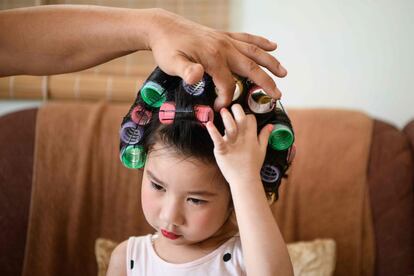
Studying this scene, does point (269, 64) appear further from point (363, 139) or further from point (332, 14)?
point (332, 14)

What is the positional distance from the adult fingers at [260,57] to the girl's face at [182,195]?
22 cm

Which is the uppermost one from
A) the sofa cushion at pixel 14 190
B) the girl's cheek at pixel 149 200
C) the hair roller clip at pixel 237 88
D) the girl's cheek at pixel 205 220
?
the hair roller clip at pixel 237 88

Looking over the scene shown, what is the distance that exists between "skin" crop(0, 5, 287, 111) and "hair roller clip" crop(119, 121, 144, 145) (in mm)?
159

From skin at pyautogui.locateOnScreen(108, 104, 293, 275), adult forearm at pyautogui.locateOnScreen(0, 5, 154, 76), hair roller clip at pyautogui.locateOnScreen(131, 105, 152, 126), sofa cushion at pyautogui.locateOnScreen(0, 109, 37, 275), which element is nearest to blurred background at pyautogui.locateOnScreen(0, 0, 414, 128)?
sofa cushion at pyautogui.locateOnScreen(0, 109, 37, 275)

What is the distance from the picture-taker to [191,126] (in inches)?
37.8

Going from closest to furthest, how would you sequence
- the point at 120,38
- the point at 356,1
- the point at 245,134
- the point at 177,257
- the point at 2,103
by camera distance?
1. the point at 245,134
2. the point at 120,38
3. the point at 177,257
4. the point at 356,1
5. the point at 2,103

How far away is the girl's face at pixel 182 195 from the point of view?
0.95 m

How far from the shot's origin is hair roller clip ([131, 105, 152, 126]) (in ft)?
3.31

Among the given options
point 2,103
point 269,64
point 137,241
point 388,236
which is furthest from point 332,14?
point 2,103

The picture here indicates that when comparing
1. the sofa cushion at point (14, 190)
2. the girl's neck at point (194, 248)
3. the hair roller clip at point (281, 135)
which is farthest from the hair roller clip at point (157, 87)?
the sofa cushion at point (14, 190)

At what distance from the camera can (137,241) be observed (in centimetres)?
121

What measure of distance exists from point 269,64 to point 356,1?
1.13 meters

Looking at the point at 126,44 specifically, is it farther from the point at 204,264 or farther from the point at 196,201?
the point at 204,264

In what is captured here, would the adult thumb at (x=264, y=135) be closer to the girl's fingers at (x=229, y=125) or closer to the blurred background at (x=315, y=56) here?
the girl's fingers at (x=229, y=125)
